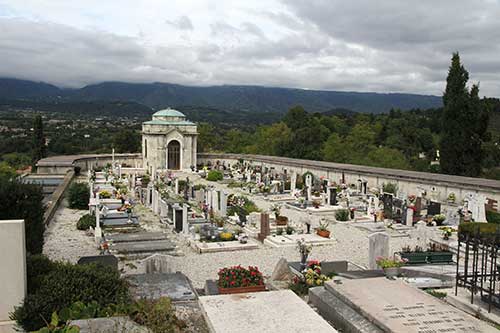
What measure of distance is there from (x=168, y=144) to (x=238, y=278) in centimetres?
3167

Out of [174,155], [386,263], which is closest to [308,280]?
[386,263]

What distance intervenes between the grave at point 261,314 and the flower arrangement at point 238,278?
130cm

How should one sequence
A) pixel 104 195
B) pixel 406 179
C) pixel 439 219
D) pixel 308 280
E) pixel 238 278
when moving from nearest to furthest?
pixel 238 278, pixel 308 280, pixel 439 219, pixel 104 195, pixel 406 179

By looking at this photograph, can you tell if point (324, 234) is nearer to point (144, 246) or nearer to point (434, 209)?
point (144, 246)

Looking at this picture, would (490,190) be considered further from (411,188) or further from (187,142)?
(187,142)

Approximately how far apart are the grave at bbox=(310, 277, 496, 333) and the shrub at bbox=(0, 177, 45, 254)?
20.5 ft

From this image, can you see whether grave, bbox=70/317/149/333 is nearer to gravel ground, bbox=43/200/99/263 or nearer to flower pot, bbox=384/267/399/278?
flower pot, bbox=384/267/399/278

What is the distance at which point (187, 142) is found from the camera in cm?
3991

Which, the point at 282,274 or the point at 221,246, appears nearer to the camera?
the point at 282,274

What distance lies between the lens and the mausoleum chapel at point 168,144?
127ft

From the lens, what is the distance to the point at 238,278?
29.1 ft

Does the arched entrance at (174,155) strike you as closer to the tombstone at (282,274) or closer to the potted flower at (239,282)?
the tombstone at (282,274)

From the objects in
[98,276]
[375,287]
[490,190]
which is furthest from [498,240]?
[490,190]

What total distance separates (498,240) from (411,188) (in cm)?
1666
